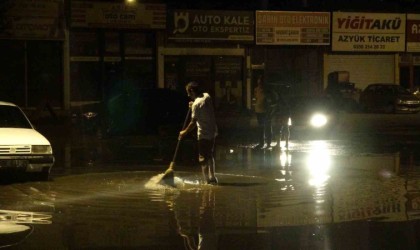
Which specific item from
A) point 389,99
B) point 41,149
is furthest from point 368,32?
point 41,149

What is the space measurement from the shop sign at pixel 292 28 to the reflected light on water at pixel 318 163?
1756cm

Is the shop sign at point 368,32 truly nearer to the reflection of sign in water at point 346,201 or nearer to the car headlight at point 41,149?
the reflection of sign in water at point 346,201

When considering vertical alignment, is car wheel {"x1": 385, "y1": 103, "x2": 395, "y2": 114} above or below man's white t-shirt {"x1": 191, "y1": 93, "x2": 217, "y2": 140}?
below

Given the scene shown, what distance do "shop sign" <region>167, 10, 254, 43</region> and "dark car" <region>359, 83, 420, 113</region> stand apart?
287 inches

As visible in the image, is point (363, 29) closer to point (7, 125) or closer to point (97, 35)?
point (97, 35)

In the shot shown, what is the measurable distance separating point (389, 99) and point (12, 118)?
29871 mm

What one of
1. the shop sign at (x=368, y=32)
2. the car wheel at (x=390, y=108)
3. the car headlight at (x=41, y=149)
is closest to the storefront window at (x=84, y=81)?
the shop sign at (x=368, y=32)

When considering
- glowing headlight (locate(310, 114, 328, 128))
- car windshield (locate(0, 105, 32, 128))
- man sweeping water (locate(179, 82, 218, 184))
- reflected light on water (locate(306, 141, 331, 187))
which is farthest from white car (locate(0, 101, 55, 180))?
glowing headlight (locate(310, 114, 328, 128))

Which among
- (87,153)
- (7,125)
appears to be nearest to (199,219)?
(7,125)

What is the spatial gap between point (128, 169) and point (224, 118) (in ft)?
71.3

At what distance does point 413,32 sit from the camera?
46.8 metres

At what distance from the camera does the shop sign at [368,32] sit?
44.7 metres

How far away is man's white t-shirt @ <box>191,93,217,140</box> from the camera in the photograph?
15.0 meters

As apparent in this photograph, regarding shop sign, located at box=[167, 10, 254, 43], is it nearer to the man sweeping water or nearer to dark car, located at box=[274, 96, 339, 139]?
dark car, located at box=[274, 96, 339, 139]
